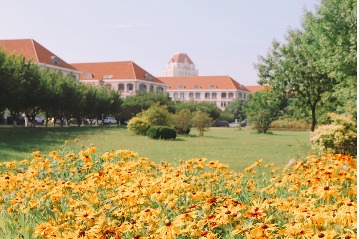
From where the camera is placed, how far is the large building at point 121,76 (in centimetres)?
9275

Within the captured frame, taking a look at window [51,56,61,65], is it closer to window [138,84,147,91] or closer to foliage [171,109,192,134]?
window [138,84,147,91]

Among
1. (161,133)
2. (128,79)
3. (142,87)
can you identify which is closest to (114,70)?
(128,79)

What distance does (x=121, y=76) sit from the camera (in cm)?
9331

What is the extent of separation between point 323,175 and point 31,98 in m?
32.0

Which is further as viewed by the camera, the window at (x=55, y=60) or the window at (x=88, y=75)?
the window at (x=88, y=75)

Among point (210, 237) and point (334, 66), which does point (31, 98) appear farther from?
point (210, 237)

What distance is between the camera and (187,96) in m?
119

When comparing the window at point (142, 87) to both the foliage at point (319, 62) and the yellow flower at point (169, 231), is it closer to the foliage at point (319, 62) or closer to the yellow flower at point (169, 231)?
the foliage at point (319, 62)

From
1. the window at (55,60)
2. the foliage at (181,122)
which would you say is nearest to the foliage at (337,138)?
the foliage at (181,122)

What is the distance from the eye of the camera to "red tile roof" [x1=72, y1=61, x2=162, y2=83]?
307 ft

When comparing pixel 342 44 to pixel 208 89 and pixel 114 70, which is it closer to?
pixel 114 70

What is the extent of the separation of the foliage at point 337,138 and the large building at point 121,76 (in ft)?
253

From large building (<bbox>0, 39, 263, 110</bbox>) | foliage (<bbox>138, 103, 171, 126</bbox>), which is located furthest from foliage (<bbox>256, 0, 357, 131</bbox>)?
large building (<bbox>0, 39, 263, 110</bbox>)

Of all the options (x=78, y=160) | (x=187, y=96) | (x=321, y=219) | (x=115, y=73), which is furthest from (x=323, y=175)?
(x=187, y=96)
